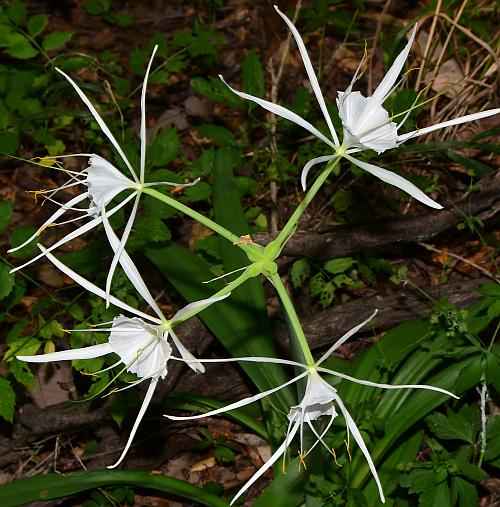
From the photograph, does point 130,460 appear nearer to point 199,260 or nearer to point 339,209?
point 199,260

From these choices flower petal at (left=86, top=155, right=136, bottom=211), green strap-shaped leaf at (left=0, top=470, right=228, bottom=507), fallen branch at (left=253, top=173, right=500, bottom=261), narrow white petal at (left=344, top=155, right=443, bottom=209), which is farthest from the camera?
fallen branch at (left=253, top=173, right=500, bottom=261)

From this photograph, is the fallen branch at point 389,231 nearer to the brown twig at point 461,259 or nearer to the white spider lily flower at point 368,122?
the brown twig at point 461,259

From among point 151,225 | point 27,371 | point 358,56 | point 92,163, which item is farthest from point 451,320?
point 358,56

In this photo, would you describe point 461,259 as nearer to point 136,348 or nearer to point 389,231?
point 389,231

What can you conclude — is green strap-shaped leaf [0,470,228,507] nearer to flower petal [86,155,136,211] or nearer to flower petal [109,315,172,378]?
flower petal [109,315,172,378]

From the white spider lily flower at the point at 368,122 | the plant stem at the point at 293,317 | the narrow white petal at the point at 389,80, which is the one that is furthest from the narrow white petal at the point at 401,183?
the plant stem at the point at 293,317

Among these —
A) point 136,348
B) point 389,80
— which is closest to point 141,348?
point 136,348

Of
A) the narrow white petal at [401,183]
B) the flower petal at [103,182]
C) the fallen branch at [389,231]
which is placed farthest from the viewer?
the fallen branch at [389,231]

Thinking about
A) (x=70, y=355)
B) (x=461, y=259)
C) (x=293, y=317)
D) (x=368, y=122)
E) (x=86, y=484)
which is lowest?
(x=86, y=484)

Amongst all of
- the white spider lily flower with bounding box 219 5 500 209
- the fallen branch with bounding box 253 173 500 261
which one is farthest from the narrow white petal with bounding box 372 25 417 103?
the fallen branch with bounding box 253 173 500 261
